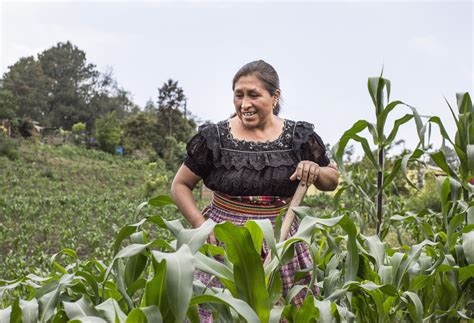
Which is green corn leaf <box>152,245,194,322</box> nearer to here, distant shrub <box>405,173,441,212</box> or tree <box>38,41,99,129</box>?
distant shrub <box>405,173,441,212</box>

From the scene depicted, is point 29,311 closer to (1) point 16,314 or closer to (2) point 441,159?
(1) point 16,314

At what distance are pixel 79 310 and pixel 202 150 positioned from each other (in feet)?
3.68

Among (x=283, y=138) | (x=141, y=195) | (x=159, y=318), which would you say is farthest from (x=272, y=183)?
(x=141, y=195)

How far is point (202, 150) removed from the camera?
8.46ft

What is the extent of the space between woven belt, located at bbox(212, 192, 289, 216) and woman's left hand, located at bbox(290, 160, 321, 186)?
0.18 meters

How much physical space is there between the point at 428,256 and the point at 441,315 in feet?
0.69

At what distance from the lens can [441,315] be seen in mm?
2260

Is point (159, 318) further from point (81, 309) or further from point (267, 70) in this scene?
point (267, 70)

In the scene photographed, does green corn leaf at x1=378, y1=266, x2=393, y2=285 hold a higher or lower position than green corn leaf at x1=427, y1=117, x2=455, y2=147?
lower

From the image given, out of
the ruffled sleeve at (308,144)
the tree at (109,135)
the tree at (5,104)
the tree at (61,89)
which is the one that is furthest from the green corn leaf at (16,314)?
the tree at (61,89)

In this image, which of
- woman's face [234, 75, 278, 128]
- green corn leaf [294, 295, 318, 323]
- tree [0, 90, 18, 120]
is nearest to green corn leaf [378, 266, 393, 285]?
green corn leaf [294, 295, 318, 323]

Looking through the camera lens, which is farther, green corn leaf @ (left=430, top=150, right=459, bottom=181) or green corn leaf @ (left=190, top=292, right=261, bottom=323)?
green corn leaf @ (left=430, top=150, right=459, bottom=181)

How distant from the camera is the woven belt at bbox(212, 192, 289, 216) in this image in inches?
98.1

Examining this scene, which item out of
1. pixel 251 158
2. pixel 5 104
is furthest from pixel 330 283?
pixel 5 104
